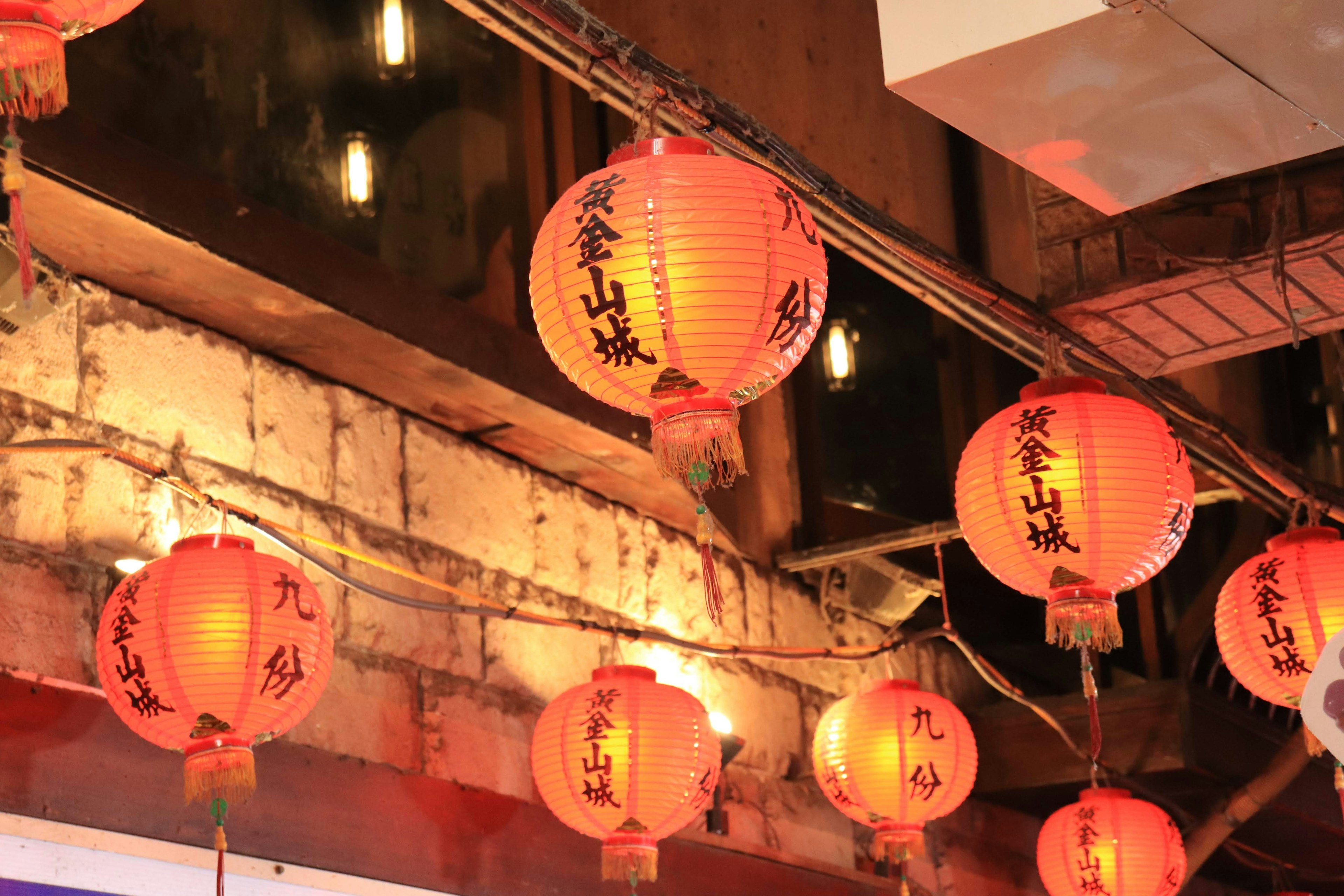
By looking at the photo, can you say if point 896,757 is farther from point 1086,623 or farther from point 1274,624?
point 1086,623

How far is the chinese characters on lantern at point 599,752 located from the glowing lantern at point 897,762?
1.45m

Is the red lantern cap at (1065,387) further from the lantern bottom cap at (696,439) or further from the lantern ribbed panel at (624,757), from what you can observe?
the lantern ribbed panel at (624,757)

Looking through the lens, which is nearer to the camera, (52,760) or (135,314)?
(52,760)

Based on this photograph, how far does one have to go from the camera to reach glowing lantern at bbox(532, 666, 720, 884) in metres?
6.01

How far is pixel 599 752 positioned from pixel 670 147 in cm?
261

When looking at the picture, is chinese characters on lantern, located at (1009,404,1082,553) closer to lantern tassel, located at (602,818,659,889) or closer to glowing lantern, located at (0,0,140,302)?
lantern tassel, located at (602,818,659,889)

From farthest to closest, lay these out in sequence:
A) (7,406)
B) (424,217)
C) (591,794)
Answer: (424,217) → (591,794) → (7,406)

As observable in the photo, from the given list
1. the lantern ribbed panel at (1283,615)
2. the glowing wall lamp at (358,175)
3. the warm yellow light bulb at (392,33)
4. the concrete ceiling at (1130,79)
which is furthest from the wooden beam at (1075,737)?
the warm yellow light bulb at (392,33)

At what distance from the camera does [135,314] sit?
617 centimetres

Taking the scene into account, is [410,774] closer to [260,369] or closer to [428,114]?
[260,369]

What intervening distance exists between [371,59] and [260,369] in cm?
195

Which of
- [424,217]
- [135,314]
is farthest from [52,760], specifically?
[424,217]

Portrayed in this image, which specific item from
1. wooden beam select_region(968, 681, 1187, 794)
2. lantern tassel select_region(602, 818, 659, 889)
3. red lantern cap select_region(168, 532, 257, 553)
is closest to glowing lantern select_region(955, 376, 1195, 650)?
lantern tassel select_region(602, 818, 659, 889)

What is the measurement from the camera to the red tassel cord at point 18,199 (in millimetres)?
3398
